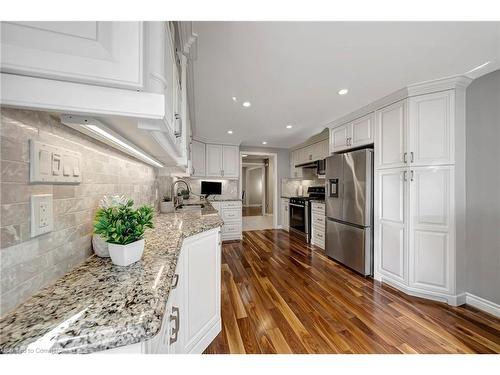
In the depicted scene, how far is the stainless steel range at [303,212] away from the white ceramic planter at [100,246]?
12.2ft

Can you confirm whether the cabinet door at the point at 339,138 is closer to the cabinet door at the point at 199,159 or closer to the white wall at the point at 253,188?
the cabinet door at the point at 199,159

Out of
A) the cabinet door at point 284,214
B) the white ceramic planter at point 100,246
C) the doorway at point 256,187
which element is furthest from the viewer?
the doorway at point 256,187

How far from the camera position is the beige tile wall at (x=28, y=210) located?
496 millimetres

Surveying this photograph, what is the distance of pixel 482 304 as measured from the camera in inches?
71.6

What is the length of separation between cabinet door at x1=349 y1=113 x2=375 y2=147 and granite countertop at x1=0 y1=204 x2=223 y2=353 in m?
2.75

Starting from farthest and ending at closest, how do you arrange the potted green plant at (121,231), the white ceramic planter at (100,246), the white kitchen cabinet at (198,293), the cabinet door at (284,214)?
the cabinet door at (284,214), the white kitchen cabinet at (198,293), the white ceramic planter at (100,246), the potted green plant at (121,231)

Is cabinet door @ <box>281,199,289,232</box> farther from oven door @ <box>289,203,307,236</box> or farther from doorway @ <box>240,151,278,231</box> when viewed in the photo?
doorway @ <box>240,151,278,231</box>

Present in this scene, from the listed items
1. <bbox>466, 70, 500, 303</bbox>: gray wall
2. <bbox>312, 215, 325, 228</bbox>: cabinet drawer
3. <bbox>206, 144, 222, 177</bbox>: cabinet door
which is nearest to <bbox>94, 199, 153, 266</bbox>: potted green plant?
<bbox>466, 70, 500, 303</bbox>: gray wall

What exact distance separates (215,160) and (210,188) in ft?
2.26

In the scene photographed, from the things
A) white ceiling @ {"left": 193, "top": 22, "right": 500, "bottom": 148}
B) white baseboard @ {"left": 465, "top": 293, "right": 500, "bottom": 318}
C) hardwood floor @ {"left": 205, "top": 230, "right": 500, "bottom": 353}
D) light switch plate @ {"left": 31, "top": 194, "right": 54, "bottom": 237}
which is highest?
white ceiling @ {"left": 193, "top": 22, "right": 500, "bottom": 148}

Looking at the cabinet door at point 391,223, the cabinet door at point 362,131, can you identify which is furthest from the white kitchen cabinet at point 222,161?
the cabinet door at point 391,223

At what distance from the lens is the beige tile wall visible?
50 cm

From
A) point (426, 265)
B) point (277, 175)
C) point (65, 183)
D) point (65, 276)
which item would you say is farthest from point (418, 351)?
point (277, 175)
